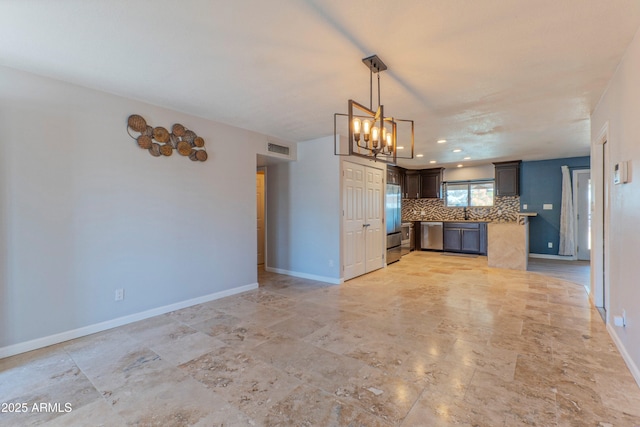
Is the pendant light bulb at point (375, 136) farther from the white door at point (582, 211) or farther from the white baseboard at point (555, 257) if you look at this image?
the white baseboard at point (555, 257)

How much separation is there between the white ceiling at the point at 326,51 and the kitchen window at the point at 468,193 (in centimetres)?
439

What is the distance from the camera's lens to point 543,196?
6887mm

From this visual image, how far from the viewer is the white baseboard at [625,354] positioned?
200cm

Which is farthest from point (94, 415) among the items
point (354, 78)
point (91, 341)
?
point (354, 78)

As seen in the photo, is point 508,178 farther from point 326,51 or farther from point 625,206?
point 326,51

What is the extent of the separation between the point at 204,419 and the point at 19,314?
2094mm

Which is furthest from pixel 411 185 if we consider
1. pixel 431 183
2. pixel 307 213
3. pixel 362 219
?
pixel 307 213

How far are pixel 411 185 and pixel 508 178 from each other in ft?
7.85

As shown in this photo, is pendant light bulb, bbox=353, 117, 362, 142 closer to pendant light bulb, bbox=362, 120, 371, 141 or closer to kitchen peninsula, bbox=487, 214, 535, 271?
pendant light bulb, bbox=362, 120, 371, 141

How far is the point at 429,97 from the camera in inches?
122

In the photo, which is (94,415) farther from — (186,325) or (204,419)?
(186,325)

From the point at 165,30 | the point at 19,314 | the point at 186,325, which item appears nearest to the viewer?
the point at 165,30

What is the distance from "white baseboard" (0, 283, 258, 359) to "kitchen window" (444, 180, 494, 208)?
6784mm

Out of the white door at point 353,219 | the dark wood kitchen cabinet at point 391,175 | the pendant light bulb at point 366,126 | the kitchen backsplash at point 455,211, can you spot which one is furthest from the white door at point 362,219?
the kitchen backsplash at point 455,211
